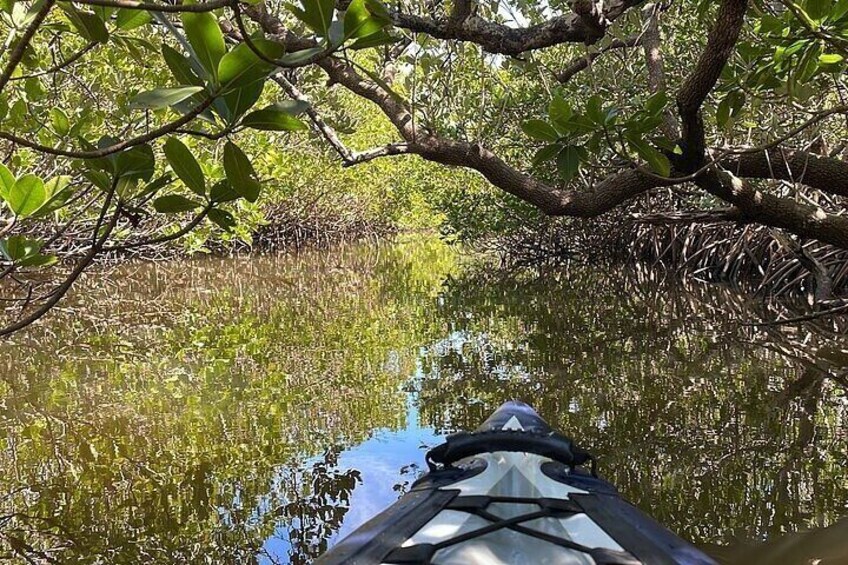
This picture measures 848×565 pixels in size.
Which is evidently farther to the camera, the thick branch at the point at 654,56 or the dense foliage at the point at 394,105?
the thick branch at the point at 654,56

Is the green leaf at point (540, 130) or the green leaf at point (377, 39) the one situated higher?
the green leaf at point (540, 130)

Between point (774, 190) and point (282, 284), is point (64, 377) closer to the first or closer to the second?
point (774, 190)

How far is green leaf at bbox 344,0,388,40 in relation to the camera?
2.13 feet

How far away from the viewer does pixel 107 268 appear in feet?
39.6

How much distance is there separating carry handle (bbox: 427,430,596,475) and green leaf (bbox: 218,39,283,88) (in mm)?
1469

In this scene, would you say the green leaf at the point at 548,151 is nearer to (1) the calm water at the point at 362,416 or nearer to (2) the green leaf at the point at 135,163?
(2) the green leaf at the point at 135,163

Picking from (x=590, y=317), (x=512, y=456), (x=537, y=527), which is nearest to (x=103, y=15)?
(x=537, y=527)

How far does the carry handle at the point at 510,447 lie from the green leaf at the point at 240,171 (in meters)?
1.31

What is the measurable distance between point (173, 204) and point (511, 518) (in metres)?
0.99

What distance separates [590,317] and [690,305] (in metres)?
1.20

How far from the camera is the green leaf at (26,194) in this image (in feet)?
3.02

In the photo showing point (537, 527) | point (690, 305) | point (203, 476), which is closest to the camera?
point (537, 527)

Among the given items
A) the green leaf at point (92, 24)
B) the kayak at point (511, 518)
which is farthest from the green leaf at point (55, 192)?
the kayak at point (511, 518)

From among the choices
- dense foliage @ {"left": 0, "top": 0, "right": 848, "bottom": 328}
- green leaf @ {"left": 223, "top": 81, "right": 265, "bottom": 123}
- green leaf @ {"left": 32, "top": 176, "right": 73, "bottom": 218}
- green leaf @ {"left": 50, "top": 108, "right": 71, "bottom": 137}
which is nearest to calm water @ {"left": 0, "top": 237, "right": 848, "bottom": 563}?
dense foliage @ {"left": 0, "top": 0, "right": 848, "bottom": 328}
